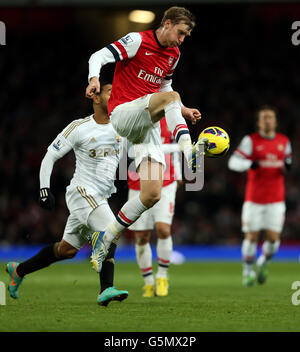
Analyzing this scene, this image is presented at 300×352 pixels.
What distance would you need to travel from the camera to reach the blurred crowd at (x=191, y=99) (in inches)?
691

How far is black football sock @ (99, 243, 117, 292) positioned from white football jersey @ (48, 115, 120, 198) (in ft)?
2.32

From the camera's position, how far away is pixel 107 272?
6.04 metres

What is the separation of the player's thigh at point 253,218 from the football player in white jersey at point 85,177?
4.55m

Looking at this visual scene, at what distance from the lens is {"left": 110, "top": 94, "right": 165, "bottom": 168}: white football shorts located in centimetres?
582

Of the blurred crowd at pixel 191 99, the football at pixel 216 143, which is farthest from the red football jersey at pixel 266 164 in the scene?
the blurred crowd at pixel 191 99

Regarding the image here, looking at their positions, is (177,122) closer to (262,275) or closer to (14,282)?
(14,282)

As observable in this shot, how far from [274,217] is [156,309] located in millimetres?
5206

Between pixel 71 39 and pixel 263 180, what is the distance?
12.7 meters

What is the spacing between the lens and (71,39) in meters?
22.0

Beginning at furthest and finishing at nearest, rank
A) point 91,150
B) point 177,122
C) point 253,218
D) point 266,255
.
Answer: point 253,218 → point 266,255 → point 91,150 → point 177,122

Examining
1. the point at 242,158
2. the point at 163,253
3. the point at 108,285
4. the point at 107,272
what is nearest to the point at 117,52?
the point at 107,272

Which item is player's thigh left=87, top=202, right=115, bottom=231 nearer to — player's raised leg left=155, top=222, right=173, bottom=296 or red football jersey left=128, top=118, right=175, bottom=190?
player's raised leg left=155, top=222, right=173, bottom=296

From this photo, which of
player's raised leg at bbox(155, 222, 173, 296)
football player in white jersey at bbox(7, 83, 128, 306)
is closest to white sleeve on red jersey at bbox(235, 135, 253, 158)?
player's raised leg at bbox(155, 222, 173, 296)

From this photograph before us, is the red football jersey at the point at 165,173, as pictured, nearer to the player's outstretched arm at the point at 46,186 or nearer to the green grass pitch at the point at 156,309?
the green grass pitch at the point at 156,309
